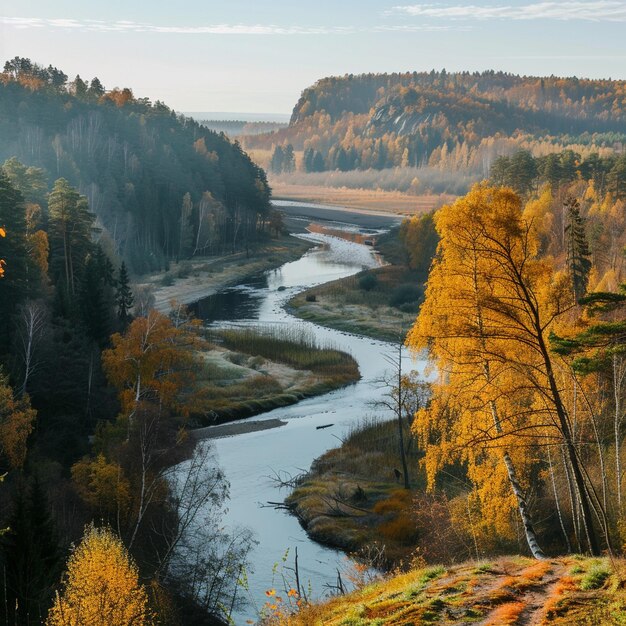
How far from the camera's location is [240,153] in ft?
615

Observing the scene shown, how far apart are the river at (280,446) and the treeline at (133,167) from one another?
2906 cm

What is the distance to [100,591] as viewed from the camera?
926 inches

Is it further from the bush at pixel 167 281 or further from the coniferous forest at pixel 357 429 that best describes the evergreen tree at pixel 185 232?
the coniferous forest at pixel 357 429

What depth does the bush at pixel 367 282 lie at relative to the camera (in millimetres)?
104688

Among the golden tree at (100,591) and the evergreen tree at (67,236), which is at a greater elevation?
the evergreen tree at (67,236)

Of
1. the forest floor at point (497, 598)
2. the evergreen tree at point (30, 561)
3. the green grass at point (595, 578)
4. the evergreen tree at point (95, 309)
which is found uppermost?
the green grass at point (595, 578)

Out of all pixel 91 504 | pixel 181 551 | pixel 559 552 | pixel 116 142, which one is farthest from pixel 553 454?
pixel 116 142

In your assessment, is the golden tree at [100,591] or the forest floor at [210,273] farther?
the forest floor at [210,273]

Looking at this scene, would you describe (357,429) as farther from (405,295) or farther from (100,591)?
(405,295)

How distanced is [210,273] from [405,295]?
34185 millimetres

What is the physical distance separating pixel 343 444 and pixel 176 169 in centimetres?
11332

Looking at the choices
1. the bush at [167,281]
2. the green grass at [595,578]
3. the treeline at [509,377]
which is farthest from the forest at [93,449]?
the bush at [167,281]

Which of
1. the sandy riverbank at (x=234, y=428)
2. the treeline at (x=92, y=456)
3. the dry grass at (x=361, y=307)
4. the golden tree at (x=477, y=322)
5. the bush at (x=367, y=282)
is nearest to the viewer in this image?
the golden tree at (x=477, y=322)

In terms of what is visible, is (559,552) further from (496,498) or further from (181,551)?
(181,551)
